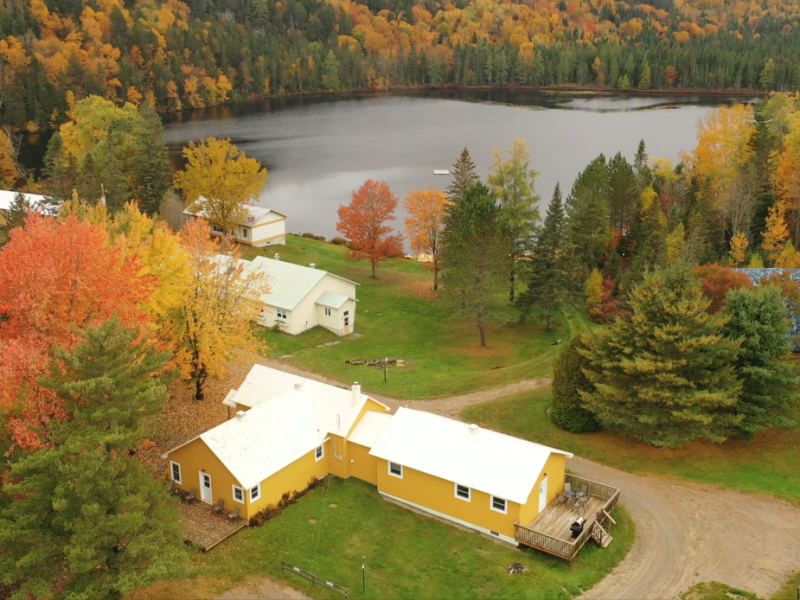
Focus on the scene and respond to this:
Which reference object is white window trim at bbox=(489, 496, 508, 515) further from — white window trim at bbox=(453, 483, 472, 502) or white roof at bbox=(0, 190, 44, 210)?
white roof at bbox=(0, 190, 44, 210)

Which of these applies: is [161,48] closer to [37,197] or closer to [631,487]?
[37,197]

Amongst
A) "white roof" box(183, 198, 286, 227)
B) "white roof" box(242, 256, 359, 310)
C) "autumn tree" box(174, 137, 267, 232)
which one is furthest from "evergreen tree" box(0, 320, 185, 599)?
"white roof" box(183, 198, 286, 227)

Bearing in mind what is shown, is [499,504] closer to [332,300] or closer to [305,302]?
[332,300]

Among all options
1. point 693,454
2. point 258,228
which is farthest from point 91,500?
point 258,228

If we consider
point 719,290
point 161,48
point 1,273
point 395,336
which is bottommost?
point 395,336

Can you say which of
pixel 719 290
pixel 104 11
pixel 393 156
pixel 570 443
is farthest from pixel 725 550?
pixel 104 11

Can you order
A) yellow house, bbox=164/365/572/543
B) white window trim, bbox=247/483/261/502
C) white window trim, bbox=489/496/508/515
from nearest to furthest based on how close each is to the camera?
1. white window trim, bbox=489/496/508/515
2. yellow house, bbox=164/365/572/543
3. white window trim, bbox=247/483/261/502
